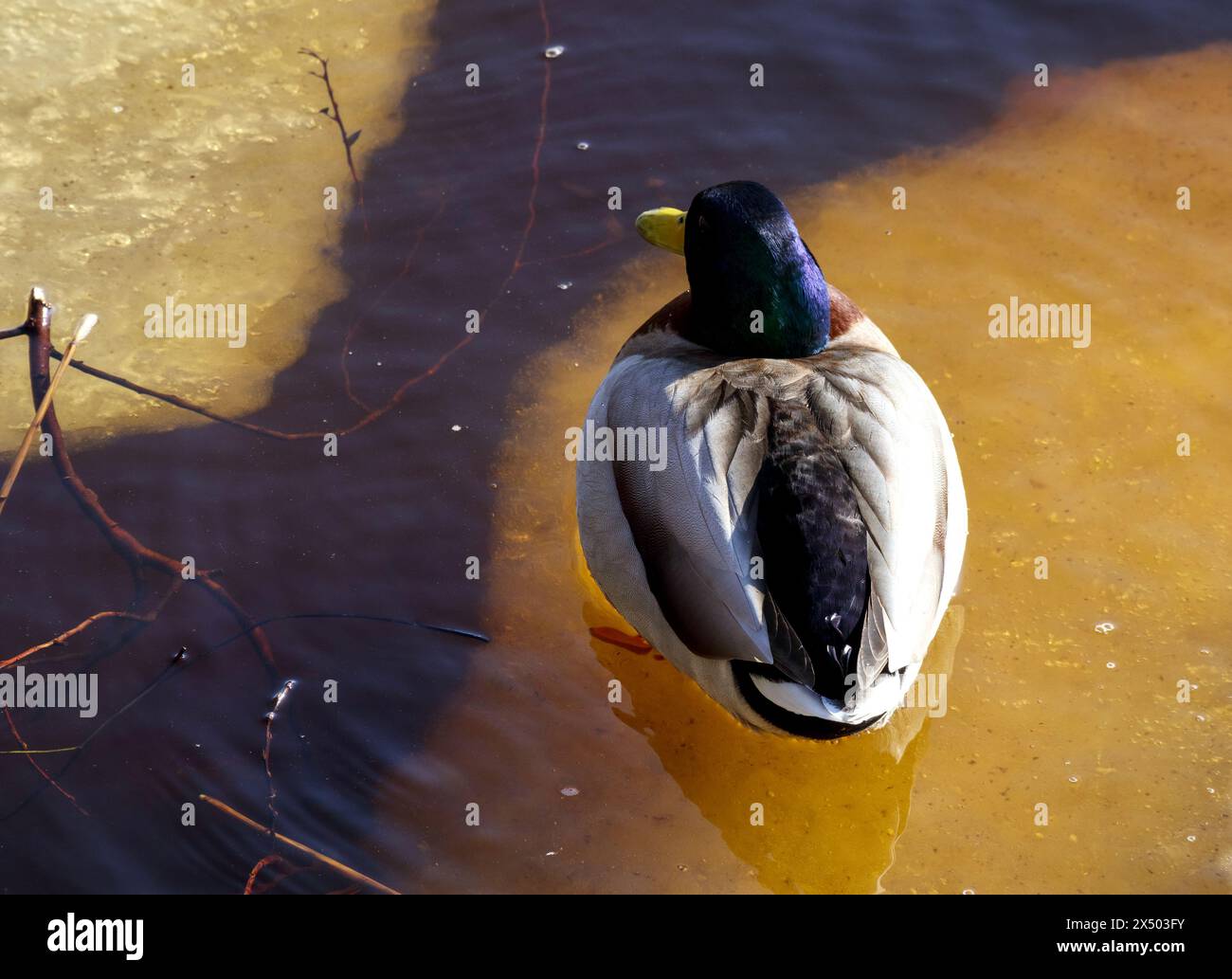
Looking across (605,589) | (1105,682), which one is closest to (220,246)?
(605,589)

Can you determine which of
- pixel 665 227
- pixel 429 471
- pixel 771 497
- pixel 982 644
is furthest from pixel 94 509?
pixel 982 644

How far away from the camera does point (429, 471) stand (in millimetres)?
4953

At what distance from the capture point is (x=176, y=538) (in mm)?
4719

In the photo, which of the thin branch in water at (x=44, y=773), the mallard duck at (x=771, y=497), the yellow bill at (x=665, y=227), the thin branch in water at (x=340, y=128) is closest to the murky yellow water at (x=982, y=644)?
the mallard duck at (x=771, y=497)

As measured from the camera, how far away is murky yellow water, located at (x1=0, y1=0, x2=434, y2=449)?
17.4 ft

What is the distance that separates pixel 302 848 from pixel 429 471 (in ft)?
4.94

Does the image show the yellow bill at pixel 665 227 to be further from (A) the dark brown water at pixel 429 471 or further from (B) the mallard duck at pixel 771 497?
(A) the dark brown water at pixel 429 471

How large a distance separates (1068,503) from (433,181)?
2.99 meters

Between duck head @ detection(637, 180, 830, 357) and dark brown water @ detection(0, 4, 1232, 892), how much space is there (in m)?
0.96

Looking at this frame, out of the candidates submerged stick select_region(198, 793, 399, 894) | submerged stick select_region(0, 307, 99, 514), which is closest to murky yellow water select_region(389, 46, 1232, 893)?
submerged stick select_region(198, 793, 399, 894)

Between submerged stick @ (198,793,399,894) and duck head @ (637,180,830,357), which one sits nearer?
submerged stick @ (198,793,399,894)

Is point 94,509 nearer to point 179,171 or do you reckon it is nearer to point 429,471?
point 429,471

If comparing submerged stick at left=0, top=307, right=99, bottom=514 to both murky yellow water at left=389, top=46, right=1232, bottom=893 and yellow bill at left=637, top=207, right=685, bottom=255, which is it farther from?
yellow bill at left=637, top=207, right=685, bottom=255

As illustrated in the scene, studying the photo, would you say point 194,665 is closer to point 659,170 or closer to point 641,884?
point 641,884
